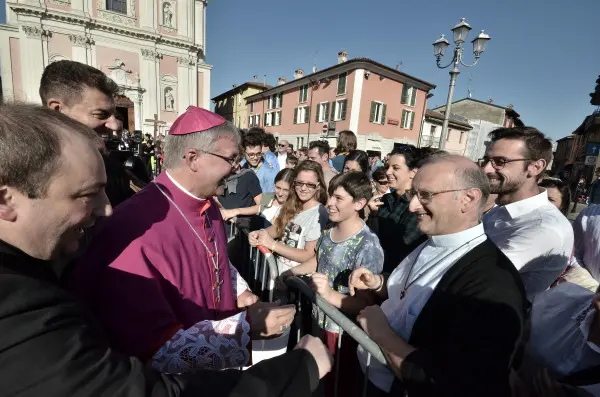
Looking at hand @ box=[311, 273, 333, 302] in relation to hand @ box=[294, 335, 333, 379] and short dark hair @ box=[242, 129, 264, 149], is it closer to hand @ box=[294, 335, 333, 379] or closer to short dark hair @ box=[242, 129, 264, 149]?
hand @ box=[294, 335, 333, 379]

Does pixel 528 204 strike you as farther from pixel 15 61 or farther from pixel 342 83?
pixel 15 61

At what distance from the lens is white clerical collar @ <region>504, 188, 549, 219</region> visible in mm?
2160

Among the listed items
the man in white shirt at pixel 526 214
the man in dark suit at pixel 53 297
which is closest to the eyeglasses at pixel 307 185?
the man in white shirt at pixel 526 214

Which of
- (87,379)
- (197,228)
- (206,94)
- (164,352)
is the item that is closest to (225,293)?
(197,228)

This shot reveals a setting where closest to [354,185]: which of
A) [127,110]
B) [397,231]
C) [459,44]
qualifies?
[397,231]

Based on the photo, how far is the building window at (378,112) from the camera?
2565 cm

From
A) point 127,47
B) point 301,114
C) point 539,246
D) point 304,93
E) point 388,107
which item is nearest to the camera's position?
point 539,246

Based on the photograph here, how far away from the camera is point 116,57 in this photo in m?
27.3

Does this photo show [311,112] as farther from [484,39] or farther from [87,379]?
[87,379]

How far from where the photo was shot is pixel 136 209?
139 centimetres

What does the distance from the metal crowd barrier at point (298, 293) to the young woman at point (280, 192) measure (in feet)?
1.57

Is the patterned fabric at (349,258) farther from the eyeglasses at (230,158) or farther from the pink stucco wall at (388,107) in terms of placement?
the pink stucco wall at (388,107)

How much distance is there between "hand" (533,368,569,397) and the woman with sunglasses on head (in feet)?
5.52

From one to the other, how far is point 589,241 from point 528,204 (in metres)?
1.10
